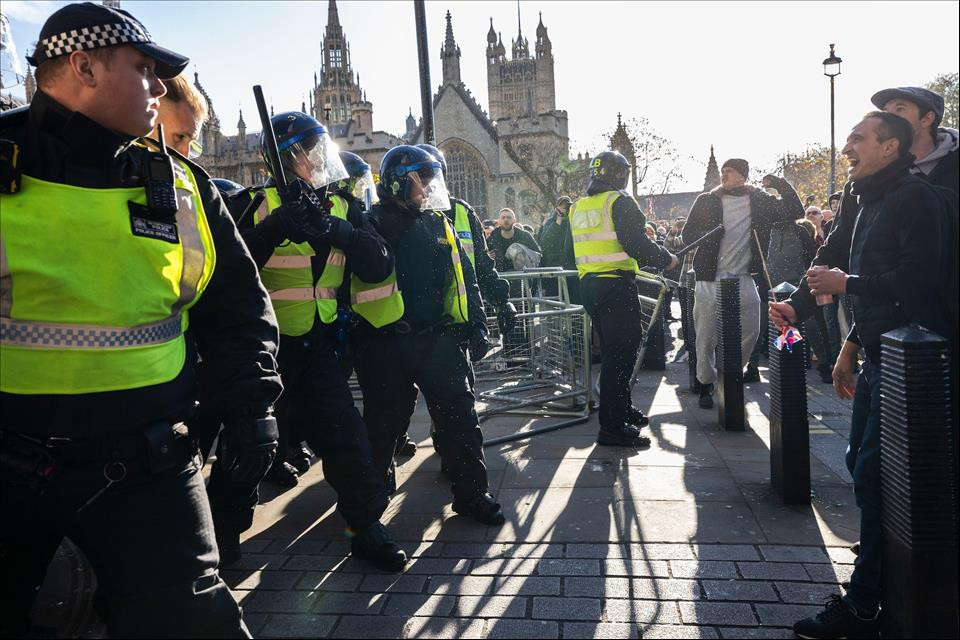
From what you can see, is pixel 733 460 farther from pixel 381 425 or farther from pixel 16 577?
pixel 16 577

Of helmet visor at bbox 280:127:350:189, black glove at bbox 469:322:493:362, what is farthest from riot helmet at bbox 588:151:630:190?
helmet visor at bbox 280:127:350:189

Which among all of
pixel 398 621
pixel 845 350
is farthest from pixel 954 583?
pixel 398 621

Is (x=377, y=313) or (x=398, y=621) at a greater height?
(x=377, y=313)

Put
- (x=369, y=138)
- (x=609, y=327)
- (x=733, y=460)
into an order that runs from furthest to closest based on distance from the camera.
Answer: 1. (x=369, y=138)
2. (x=609, y=327)
3. (x=733, y=460)

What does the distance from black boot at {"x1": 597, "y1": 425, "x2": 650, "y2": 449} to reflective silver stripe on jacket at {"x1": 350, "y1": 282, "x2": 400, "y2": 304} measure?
7.38 ft

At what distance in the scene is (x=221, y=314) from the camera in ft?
6.81

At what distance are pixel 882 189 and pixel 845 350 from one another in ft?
2.73

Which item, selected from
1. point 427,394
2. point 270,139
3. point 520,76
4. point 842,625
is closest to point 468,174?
point 520,76

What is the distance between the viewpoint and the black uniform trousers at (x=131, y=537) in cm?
167

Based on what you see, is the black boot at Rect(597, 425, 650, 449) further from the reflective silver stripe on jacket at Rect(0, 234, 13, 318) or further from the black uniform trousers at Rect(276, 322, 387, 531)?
the reflective silver stripe on jacket at Rect(0, 234, 13, 318)

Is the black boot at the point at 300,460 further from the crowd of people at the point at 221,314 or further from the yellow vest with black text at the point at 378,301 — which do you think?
the yellow vest with black text at the point at 378,301

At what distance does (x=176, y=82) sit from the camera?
304cm

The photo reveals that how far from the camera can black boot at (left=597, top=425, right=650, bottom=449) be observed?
508 centimetres

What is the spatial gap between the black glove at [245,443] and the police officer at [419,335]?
1.78 metres
